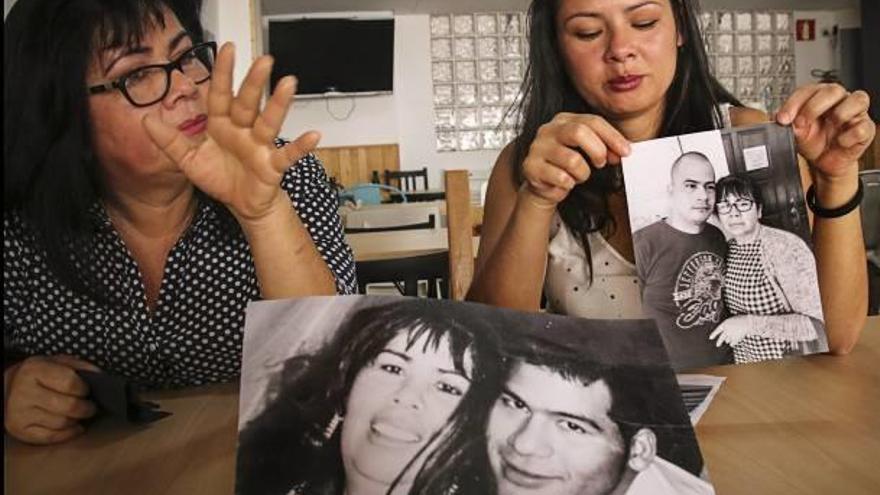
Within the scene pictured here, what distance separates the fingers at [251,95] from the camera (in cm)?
56

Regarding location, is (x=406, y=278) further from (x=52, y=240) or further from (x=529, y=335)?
(x=529, y=335)

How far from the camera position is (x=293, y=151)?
609mm

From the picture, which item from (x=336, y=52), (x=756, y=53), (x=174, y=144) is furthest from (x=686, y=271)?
(x=756, y=53)

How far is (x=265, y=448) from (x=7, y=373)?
17.9 inches

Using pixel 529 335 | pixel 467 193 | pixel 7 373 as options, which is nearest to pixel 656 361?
pixel 529 335

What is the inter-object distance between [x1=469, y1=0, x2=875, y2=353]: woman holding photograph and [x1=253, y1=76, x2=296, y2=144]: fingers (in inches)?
10.6

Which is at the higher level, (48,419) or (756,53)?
(756,53)

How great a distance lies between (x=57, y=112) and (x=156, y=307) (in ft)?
0.95

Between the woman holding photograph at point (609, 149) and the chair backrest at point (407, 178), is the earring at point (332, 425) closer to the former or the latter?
the woman holding photograph at point (609, 149)

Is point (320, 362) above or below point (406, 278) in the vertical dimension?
above

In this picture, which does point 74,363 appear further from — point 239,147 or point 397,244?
point 397,244

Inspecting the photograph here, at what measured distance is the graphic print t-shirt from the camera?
0.66 meters

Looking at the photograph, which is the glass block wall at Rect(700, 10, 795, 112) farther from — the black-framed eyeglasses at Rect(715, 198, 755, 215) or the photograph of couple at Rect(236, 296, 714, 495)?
the photograph of couple at Rect(236, 296, 714, 495)

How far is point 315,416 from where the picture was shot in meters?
0.42
